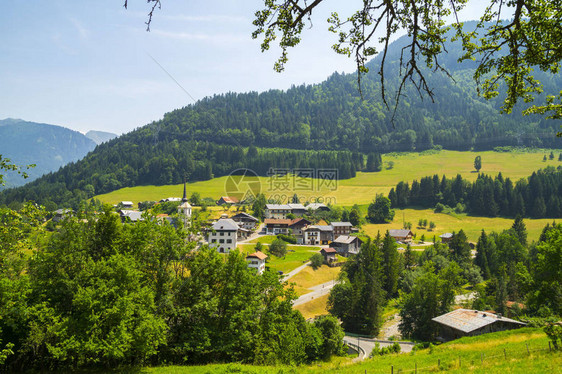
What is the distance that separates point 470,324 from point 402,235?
56.5m

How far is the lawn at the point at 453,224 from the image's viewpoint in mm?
98250

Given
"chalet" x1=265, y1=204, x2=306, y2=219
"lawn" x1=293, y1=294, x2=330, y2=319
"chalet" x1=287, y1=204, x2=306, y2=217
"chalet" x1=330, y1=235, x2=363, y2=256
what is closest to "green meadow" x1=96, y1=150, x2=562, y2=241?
"chalet" x1=265, y1=204, x2=306, y2=219

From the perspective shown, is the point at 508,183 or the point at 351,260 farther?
the point at 508,183

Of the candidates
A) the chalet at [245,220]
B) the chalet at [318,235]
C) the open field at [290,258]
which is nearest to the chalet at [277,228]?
the chalet at [318,235]

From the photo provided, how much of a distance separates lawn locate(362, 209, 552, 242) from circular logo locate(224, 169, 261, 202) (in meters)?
51.1

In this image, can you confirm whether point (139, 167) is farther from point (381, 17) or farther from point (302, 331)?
point (381, 17)

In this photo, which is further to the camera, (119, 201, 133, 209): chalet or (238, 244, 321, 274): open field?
(119, 201, 133, 209): chalet

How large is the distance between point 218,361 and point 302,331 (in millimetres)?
16726

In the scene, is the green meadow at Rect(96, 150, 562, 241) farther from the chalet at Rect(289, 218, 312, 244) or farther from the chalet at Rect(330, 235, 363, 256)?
the chalet at Rect(289, 218, 312, 244)

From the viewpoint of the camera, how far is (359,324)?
Answer: 51.7 m

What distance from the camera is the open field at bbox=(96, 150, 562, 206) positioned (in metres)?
145

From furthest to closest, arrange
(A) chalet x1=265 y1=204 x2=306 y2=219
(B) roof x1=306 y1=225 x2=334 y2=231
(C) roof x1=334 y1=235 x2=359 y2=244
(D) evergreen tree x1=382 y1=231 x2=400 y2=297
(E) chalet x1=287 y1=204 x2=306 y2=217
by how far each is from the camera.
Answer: (E) chalet x1=287 y1=204 x2=306 y2=217 → (A) chalet x1=265 y1=204 x2=306 y2=219 → (B) roof x1=306 y1=225 x2=334 y2=231 → (C) roof x1=334 y1=235 x2=359 y2=244 → (D) evergreen tree x1=382 y1=231 x2=400 y2=297

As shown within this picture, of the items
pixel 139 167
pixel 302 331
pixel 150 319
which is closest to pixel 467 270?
pixel 302 331

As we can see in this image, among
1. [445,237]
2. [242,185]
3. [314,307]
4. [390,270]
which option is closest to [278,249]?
[314,307]
